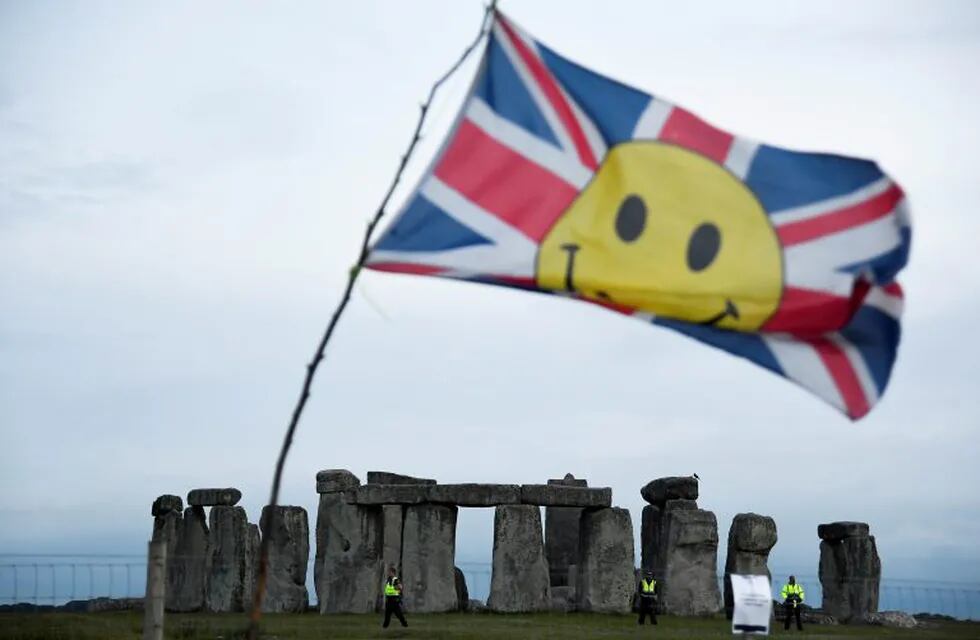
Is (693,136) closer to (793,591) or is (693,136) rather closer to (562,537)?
(793,591)

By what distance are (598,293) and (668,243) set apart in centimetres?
58

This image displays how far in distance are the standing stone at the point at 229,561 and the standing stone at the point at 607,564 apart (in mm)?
7490

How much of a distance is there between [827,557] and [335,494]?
1066 cm

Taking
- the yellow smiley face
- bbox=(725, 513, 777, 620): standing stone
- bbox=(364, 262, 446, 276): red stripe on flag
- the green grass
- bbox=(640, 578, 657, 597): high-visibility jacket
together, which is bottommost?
the green grass

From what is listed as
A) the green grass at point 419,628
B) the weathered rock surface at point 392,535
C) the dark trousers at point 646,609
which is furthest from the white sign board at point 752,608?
the weathered rock surface at point 392,535

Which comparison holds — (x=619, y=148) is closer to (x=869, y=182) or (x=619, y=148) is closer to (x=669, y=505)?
(x=869, y=182)

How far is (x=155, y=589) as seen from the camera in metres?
13.7

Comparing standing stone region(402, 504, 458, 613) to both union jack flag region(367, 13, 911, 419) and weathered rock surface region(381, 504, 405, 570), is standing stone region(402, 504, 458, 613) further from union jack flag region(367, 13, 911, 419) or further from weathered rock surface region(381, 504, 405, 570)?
union jack flag region(367, 13, 911, 419)

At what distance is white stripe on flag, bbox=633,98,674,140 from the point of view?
12297 mm

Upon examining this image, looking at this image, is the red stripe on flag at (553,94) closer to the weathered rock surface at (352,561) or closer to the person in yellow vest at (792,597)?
the person in yellow vest at (792,597)

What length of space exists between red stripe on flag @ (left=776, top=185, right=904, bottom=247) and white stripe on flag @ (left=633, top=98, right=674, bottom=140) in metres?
1.05

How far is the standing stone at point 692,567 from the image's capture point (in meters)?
36.6

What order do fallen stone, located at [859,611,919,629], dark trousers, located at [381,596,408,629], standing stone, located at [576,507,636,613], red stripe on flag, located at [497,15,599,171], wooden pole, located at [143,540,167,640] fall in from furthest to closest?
standing stone, located at [576,507,636,613] < fallen stone, located at [859,611,919,629] < dark trousers, located at [381,596,408,629] < wooden pole, located at [143,540,167,640] < red stripe on flag, located at [497,15,599,171]

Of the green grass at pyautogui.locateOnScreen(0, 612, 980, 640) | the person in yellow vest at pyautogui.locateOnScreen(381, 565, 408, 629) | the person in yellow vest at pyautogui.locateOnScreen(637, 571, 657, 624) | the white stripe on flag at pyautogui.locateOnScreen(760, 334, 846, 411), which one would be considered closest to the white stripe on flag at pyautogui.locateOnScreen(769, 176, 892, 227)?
the white stripe on flag at pyautogui.locateOnScreen(760, 334, 846, 411)
